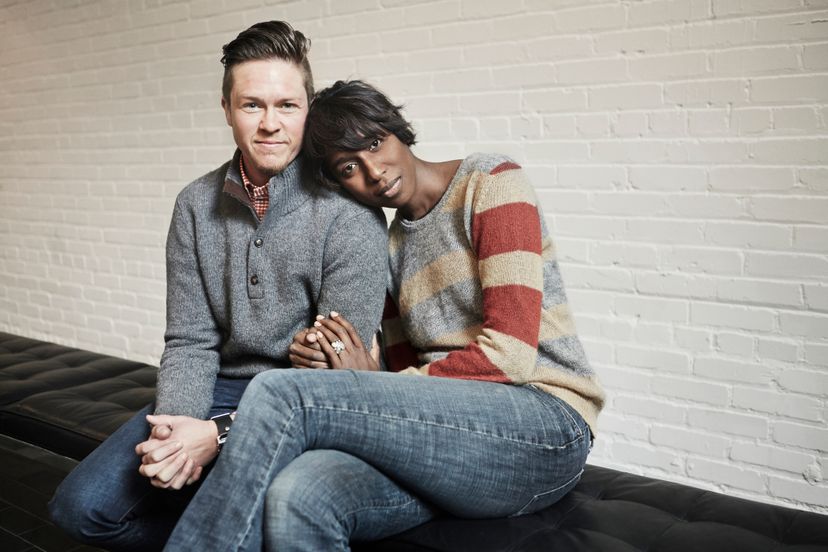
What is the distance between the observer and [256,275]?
178 centimetres

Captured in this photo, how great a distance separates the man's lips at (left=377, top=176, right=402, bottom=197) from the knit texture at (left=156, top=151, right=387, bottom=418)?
0.09 meters

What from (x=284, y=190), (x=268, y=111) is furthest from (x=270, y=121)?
(x=284, y=190)

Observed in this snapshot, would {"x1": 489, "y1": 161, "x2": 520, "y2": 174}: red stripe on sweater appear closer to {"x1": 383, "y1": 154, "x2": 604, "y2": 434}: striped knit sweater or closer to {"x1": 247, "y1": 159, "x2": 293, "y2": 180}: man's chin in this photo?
{"x1": 383, "y1": 154, "x2": 604, "y2": 434}: striped knit sweater

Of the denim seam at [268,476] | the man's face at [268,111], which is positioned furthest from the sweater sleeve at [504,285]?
→ the man's face at [268,111]

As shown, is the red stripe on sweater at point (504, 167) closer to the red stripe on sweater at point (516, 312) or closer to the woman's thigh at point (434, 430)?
the red stripe on sweater at point (516, 312)

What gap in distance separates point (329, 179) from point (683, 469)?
1.60 metres

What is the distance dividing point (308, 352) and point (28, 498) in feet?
5.50

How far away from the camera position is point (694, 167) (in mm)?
2355

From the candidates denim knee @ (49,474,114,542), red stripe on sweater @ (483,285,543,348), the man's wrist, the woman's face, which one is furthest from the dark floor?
red stripe on sweater @ (483,285,543,348)

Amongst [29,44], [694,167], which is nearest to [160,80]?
[29,44]

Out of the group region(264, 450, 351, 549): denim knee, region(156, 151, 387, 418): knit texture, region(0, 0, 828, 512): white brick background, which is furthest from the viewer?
region(0, 0, 828, 512): white brick background

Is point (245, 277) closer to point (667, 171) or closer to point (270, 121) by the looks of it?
point (270, 121)

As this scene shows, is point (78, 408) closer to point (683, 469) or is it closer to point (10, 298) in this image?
point (683, 469)

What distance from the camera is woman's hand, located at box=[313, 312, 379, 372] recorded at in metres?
1.65
